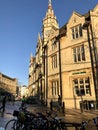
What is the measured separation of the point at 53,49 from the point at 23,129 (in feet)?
69.1

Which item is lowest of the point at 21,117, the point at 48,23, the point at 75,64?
the point at 21,117

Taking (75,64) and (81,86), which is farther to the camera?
(75,64)

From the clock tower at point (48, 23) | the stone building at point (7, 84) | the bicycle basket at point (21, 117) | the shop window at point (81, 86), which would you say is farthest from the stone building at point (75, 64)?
the stone building at point (7, 84)

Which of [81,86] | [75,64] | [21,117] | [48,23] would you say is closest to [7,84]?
[48,23]

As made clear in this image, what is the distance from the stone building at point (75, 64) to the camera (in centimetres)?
2117

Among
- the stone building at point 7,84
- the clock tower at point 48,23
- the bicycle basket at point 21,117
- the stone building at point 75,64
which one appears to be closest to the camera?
the bicycle basket at point 21,117

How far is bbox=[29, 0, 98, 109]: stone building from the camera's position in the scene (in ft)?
69.5

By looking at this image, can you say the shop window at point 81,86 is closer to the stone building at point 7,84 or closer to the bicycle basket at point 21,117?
the bicycle basket at point 21,117

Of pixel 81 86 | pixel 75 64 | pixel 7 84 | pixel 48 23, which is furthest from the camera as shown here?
pixel 7 84

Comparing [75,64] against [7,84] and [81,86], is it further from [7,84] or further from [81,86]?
[7,84]

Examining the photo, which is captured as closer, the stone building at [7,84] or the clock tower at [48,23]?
the clock tower at [48,23]

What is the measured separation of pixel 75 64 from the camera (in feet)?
76.4

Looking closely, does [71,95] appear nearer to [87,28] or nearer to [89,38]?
[89,38]

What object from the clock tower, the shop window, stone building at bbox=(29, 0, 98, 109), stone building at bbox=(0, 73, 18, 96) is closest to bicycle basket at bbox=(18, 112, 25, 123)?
stone building at bbox=(29, 0, 98, 109)
